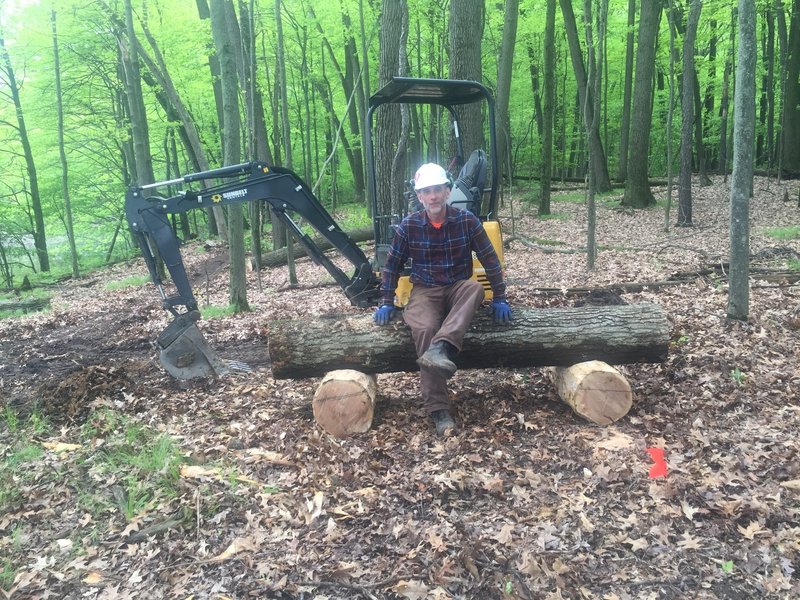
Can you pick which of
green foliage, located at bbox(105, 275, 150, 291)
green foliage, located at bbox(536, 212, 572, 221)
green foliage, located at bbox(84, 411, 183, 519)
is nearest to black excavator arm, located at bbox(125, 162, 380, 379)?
green foliage, located at bbox(84, 411, 183, 519)

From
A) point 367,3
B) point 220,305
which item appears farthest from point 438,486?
point 367,3

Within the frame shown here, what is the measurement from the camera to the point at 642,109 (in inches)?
627

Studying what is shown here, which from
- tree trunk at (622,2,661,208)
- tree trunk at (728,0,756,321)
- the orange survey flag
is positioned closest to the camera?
the orange survey flag

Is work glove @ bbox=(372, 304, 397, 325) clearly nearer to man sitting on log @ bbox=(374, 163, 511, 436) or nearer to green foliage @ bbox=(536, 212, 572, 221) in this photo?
man sitting on log @ bbox=(374, 163, 511, 436)

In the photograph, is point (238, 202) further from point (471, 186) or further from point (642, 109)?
point (642, 109)

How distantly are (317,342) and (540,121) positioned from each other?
22035 mm

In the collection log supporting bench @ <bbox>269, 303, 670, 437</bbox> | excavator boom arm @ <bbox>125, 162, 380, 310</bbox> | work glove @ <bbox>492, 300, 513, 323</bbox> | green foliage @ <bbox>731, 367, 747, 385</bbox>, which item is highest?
excavator boom arm @ <bbox>125, 162, 380, 310</bbox>

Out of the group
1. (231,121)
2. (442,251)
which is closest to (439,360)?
(442,251)

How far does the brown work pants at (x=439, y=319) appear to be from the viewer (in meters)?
4.62

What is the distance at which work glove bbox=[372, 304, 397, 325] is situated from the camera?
505 cm

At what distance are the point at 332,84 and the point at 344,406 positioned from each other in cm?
2485

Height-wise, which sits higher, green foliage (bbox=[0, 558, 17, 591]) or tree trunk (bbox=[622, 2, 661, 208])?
tree trunk (bbox=[622, 2, 661, 208])

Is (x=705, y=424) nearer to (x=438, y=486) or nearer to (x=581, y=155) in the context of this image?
(x=438, y=486)

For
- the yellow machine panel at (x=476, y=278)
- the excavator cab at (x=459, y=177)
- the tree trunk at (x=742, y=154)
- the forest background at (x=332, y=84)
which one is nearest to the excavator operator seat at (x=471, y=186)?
the excavator cab at (x=459, y=177)
